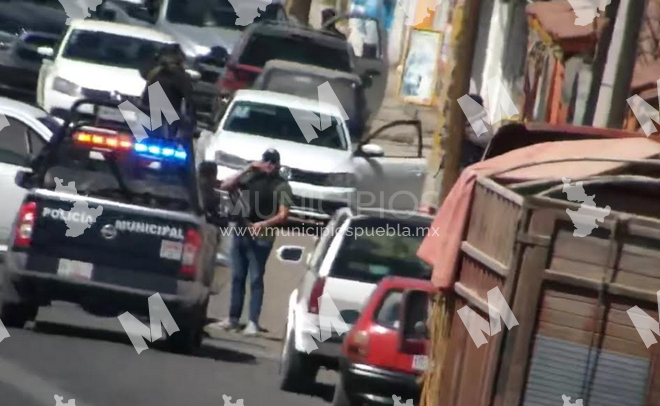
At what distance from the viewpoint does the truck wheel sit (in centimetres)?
1608

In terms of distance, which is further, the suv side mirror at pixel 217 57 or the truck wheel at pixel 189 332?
the suv side mirror at pixel 217 57

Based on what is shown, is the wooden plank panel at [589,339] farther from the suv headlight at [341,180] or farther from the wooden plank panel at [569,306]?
the suv headlight at [341,180]

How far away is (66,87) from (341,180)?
4.45 metres

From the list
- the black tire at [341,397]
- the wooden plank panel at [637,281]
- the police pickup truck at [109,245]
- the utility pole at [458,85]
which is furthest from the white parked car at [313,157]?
the wooden plank panel at [637,281]

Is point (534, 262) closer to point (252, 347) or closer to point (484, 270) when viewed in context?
point (484, 270)

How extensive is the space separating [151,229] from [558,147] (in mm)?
5575

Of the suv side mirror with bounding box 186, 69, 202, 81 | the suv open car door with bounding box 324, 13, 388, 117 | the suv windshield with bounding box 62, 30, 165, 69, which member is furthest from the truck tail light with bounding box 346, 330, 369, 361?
the suv open car door with bounding box 324, 13, 388, 117

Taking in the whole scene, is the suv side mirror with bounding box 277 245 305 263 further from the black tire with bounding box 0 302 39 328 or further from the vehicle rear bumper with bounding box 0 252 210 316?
the black tire with bounding box 0 302 39 328

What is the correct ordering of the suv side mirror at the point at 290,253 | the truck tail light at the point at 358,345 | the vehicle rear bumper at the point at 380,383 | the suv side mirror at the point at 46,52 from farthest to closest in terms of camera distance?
the suv side mirror at the point at 46,52
the suv side mirror at the point at 290,253
the truck tail light at the point at 358,345
the vehicle rear bumper at the point at 380,383

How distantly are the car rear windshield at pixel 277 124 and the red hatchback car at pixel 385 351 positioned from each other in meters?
10.8

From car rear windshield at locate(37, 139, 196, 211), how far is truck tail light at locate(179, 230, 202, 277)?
0.36m

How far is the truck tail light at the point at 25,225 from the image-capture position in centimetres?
1572

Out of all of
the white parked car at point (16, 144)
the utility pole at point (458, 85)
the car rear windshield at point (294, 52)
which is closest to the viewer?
the white parked car at point (16, 144)

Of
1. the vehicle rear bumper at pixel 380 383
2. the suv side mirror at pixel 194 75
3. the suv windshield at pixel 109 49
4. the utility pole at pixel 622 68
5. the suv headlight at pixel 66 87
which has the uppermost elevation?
the utility pole at pixel 622 68
